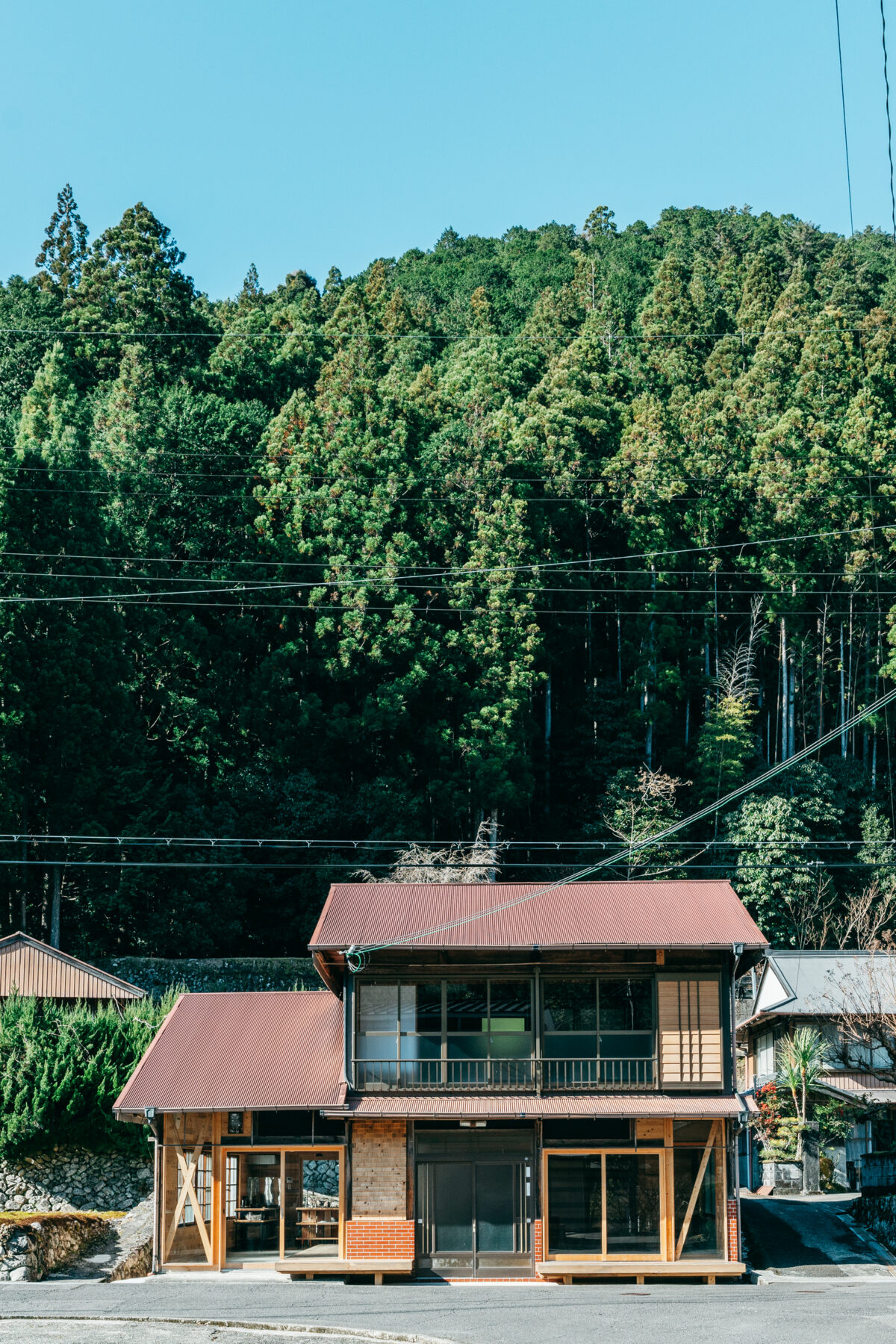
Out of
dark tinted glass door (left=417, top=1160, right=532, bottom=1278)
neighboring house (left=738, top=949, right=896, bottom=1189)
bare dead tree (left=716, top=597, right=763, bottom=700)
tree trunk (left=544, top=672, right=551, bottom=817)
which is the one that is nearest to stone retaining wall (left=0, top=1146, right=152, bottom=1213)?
dark tinted glass door (left=417, top=1160, right=532, bottom=1278)

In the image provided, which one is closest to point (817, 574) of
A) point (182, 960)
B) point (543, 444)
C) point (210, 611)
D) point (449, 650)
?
point (543, 444)

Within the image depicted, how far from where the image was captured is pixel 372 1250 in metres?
24.2

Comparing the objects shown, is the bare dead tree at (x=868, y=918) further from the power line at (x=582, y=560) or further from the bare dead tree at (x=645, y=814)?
the power line at (x=582, y=560)

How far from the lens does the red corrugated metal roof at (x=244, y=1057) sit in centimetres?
2477

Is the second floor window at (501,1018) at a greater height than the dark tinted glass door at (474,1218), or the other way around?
the second floor window at (501,1018)

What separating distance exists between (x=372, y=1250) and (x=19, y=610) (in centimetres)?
2241

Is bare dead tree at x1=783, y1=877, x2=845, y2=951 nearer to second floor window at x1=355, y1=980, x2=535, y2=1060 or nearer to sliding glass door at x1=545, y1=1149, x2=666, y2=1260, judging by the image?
sliding glass door at x1=545, y1=1149, x2=666, y2=1260

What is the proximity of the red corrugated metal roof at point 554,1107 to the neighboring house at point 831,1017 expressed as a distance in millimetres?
8875

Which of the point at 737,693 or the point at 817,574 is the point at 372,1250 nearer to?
the point at 737,693

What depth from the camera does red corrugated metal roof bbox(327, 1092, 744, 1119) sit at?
24.2 metres

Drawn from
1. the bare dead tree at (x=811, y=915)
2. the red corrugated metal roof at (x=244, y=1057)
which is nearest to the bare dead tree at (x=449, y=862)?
the bare dead tree at (x=811, y=915)

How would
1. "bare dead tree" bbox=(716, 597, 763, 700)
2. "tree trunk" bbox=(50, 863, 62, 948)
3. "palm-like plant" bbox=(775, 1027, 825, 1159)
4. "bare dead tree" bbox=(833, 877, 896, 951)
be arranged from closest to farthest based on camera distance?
1. "palm-like plant" bbox=(775, 1027, 825, 1159)
2. "tree trunk" bbox=(50, 863, 62, 948)
3. "bare dead tree" bbox=(833, 877, 896, 951)
4. "bare dead tree" bbox=(716, 597, 763, 700)

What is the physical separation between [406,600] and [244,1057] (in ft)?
81.3

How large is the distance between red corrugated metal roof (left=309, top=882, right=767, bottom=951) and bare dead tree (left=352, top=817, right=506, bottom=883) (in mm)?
10875
